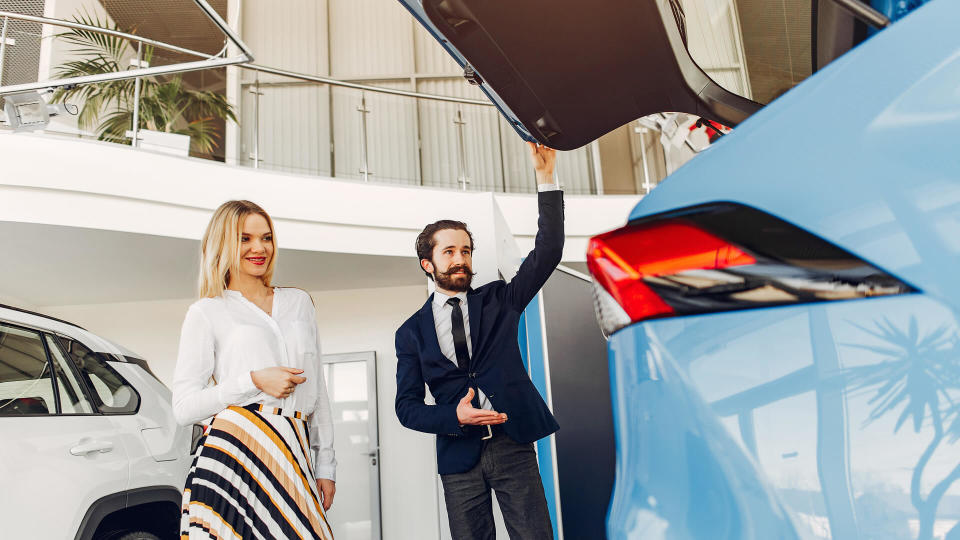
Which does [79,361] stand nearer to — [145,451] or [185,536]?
[145,451]

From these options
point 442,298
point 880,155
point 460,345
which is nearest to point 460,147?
point 442,298

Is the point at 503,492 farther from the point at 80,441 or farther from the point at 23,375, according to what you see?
the point at 23,375

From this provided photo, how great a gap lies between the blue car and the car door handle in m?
1.96

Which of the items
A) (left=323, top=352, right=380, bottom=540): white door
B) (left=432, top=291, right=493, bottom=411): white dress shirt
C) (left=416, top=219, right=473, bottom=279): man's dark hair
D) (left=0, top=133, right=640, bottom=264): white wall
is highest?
(left=0, top=133, right=640, bottom=264): white wall

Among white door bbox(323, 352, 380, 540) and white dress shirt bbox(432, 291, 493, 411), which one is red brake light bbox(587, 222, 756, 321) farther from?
white door bbox(323, 352, 380, 540)

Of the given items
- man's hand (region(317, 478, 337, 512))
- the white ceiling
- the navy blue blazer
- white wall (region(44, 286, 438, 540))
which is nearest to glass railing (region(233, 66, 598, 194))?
the white ceiling

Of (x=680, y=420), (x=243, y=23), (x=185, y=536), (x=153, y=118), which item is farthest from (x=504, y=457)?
(x=243, y=23)

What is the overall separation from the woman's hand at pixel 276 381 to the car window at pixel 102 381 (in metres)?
1.05

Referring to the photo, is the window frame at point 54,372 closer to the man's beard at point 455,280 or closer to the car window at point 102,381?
the car window at point 102,381

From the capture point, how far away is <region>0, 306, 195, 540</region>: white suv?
186 centimetres

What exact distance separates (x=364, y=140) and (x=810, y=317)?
6.60 meters

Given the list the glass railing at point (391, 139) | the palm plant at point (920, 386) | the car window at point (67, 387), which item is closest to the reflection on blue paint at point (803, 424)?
the palm plant at point (920, 386)

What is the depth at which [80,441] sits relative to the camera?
208cm

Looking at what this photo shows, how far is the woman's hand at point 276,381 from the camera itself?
1593mm
